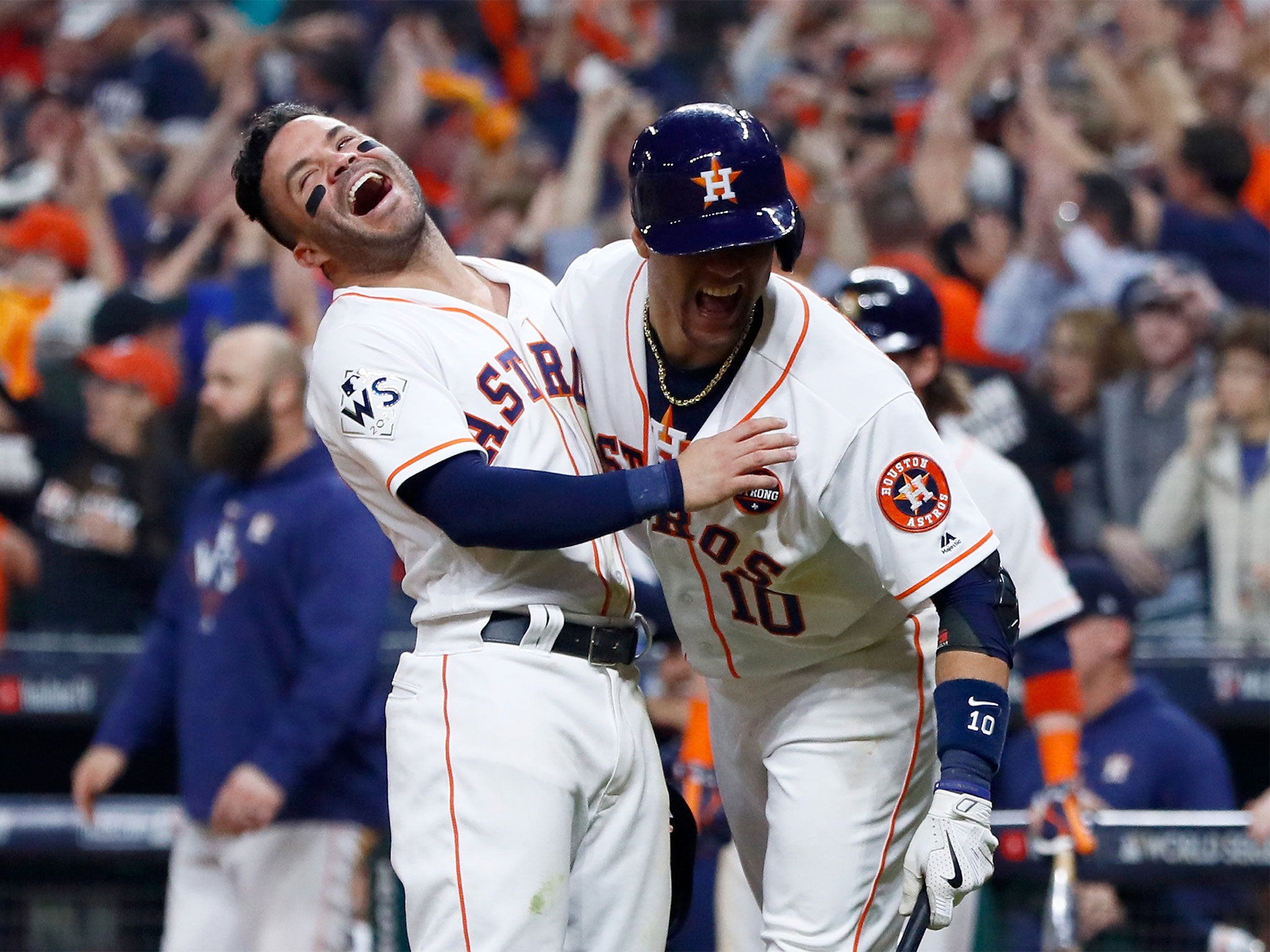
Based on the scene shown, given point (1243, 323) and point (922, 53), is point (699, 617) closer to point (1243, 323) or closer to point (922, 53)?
point (1243, 323)

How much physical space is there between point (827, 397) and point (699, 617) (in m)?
0.46

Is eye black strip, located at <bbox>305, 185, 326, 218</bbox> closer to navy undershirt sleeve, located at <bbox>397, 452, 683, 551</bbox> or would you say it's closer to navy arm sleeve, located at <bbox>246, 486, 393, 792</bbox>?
navy undershirt sleeve, located at <bbox>397, 452, 683, 551</bbox>

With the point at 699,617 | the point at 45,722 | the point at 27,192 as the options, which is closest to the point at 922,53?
the point at 27,192

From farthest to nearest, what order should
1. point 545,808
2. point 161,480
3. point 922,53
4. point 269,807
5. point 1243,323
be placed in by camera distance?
point 922,53, point 161,480, point 1243,323, point 269,807, point 545,808

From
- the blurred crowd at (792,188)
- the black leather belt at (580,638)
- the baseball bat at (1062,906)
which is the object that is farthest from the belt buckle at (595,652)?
the blurred crowd at (792,188)

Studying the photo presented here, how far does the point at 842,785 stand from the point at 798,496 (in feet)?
1.61

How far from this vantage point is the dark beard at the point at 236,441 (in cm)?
399

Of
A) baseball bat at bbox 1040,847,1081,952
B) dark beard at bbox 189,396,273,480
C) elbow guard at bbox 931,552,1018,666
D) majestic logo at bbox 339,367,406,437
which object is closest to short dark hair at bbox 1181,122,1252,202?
baseball bat at bbox 1040,847,1081,952

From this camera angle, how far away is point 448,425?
2.31 meters

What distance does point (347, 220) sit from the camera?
254cm

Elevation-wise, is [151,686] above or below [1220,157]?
below

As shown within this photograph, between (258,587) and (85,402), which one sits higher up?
(258,587)

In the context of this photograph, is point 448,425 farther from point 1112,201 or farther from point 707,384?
point 1112,201

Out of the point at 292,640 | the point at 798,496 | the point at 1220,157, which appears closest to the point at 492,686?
the point at 798,496
